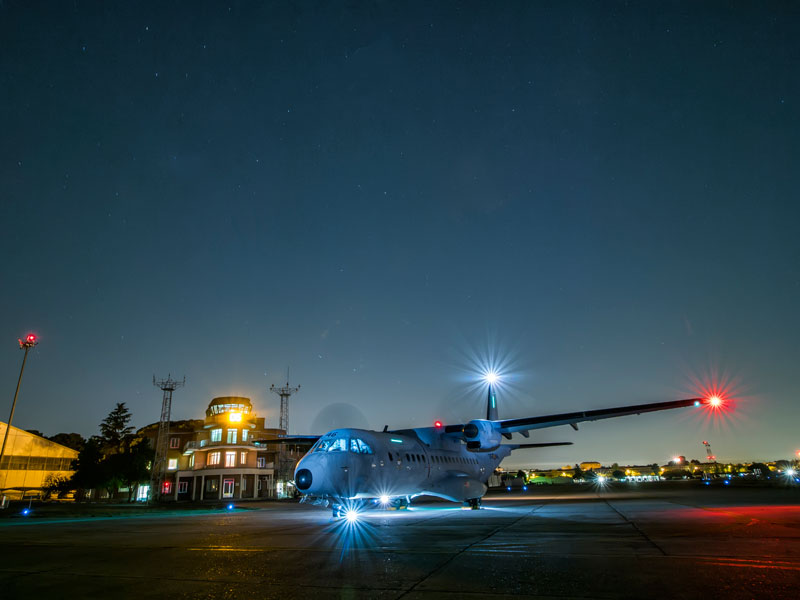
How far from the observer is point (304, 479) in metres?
14.9

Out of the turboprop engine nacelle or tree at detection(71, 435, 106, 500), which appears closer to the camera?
the turboprop engine nacelle

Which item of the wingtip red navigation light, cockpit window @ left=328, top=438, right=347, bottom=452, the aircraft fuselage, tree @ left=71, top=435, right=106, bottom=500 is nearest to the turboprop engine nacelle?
the aircraft fuselage

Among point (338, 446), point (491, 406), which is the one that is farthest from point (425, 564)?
point (491, 406)

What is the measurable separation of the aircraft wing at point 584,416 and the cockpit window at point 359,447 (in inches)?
371

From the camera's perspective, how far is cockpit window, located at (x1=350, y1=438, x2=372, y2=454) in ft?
54.5

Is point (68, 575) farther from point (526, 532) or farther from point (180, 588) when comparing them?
point (526, 532)

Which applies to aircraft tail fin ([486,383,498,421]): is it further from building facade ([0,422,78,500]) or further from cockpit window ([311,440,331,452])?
building facade ([0,422,78,500])

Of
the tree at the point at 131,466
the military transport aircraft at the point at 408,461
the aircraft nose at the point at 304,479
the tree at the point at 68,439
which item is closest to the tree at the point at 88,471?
the tree at the point at 131,466

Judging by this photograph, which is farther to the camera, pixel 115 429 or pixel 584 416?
pixel 115 429

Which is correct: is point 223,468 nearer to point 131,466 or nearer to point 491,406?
point 131,466

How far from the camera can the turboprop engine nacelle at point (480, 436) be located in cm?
2241

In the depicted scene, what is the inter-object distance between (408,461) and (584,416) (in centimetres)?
878

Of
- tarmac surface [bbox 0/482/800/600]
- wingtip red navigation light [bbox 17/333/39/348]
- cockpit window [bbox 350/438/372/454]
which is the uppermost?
wingtip red navigation light [bbox 17/333/39/348]

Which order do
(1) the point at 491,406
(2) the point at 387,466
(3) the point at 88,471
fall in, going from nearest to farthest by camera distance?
(2) the point at 387,466
(1) the point at 491,406
(3) the point at 88,471
